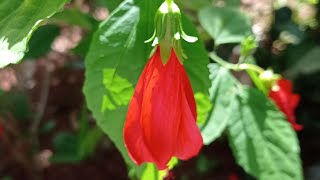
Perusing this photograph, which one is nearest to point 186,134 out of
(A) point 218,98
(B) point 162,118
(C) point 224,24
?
(B) point 162,118

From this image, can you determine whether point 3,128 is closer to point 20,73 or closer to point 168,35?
point 20,73

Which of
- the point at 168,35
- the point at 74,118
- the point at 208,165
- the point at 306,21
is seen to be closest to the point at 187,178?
the point at 208,165

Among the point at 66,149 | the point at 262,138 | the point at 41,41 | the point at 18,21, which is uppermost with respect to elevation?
the point at 18,21

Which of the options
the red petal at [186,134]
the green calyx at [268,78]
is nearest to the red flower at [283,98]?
the green calyx at [268,78]

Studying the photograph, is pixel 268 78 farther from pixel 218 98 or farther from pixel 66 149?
pixel 66 149

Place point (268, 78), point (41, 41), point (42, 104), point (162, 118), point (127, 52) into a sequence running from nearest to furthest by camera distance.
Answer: point (162, 118)
point (127, 52)
point (268, 78)
point (41, 41)
point (42, 104)

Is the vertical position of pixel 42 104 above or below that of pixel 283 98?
below
